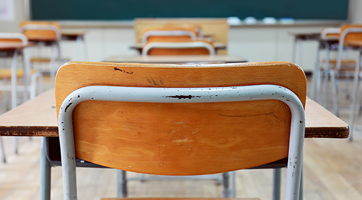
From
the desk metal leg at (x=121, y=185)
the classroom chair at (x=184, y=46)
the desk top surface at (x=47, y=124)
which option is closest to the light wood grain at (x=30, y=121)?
the desk top surface at (x=47, y=124)

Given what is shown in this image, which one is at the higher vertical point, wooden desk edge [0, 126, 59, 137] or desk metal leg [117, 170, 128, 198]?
wooden desk edge [0, 126, 59, 137]

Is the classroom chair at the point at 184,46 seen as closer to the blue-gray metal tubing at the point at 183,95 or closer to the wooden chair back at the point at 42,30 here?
the blue-gray metal tubing at the point at 183,95

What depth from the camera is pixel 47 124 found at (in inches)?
27.0

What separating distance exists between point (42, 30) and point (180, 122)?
4309 mm

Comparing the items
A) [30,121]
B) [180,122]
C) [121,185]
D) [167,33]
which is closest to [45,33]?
[167,33]

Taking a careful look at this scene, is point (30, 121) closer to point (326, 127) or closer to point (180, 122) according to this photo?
point (180, 122)

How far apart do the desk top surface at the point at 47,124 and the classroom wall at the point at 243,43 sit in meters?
5.84

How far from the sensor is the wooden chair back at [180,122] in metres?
0.55

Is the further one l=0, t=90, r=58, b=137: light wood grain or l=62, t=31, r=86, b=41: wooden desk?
l=62, t=31, r=86, b=41: wooden desk

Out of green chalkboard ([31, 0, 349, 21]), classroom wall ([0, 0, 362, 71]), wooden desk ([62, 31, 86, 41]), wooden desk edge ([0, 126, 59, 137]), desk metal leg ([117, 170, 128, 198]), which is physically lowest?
desk metal leg ([117, 170, 128, 198])

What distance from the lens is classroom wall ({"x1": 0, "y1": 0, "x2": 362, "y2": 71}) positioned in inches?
255

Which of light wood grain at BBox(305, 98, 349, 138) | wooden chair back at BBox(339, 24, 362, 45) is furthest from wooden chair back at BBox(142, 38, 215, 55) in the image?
wooden chair back at BBox(339, 24, 362, 45)

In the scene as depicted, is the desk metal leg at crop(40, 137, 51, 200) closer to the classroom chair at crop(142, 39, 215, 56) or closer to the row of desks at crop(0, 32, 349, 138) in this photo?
the row of desks at crop(0, 32, 349, 138)

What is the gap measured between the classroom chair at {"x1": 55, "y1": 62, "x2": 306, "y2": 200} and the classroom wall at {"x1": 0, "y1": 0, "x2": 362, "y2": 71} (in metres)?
5.98
